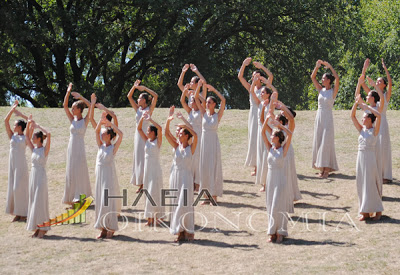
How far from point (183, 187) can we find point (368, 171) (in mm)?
3496

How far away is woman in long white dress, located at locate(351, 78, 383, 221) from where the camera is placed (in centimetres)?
1338

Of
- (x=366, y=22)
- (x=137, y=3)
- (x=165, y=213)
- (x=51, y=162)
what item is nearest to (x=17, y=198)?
(x=165, y=213)

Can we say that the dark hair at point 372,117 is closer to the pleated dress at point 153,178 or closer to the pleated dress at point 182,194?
the pleated dress at point 182,194

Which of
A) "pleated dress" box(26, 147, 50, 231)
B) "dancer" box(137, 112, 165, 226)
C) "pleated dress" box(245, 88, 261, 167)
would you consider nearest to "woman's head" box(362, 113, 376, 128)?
"pleated dress" box(245, 88, 261, 167)

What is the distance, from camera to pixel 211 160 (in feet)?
49.4

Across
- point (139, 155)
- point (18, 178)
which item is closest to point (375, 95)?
point (139, 155)

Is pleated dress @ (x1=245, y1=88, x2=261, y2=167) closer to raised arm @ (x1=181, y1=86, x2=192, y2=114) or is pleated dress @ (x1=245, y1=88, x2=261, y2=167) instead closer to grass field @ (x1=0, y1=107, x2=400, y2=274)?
grass field @ (x1=0, y1=107, x2=400, y2=274)

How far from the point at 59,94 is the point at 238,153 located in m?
17.2

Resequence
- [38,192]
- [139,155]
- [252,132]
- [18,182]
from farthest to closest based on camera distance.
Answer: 1. [252,132]
2. [139,155]
3. [18,182]
4. [38,192]

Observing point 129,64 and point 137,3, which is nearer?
point 137,3

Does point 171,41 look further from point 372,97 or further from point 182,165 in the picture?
point 182,165

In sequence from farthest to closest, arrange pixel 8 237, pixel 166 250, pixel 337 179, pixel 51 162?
pixel 51 162 < pixel 337 179 < pixel 8 237 < pixel 166 250

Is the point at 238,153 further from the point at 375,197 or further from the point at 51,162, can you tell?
the point at 375,197

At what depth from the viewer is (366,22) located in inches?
1624
